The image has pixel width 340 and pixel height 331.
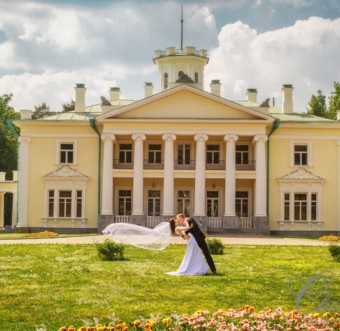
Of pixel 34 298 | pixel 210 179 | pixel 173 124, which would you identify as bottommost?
pixel 34 298

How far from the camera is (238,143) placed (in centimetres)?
3953

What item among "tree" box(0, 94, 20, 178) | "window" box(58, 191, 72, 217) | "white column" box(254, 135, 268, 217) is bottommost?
"window" box(58, 191, 72, 217)

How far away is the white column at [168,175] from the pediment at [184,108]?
4.35ft

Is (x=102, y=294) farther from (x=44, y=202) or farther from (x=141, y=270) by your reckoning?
(x=44, y=202)

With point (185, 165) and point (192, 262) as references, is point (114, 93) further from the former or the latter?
point (192, 262)

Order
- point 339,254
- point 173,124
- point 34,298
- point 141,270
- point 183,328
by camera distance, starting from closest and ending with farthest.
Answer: point 183,328, point 34,298, point 141,270, point 339,254, point 173,124

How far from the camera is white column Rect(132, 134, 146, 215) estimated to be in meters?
37.5

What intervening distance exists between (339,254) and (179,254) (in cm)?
521

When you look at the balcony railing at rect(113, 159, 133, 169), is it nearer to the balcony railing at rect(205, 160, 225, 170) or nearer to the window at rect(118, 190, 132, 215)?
the window at rect(118, 190, 132, 215)

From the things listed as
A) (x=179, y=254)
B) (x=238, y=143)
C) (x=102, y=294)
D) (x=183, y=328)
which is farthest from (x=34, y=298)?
(x=238, y=143)

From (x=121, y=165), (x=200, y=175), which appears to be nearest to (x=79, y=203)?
(x=121, y=165)

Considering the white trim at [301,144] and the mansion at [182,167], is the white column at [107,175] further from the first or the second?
the white trim at [301,144]

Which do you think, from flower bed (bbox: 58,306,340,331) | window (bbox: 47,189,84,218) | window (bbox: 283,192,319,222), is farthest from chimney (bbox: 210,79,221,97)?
flower bed (bbox: 58,306,340,331)

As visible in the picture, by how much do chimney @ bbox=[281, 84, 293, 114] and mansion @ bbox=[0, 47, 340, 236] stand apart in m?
1.82
